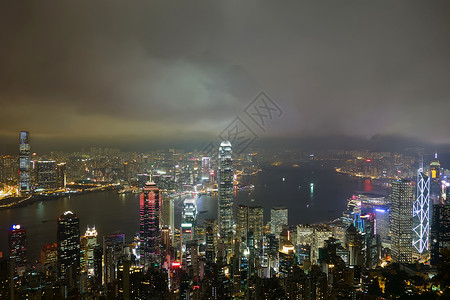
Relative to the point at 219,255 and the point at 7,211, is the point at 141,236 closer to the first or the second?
the point at 219,255

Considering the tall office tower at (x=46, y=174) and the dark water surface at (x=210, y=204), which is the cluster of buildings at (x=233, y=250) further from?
the dark water surface at (x=210, y=204)

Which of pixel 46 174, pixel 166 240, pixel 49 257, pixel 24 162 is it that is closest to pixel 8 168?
pixel 24 162

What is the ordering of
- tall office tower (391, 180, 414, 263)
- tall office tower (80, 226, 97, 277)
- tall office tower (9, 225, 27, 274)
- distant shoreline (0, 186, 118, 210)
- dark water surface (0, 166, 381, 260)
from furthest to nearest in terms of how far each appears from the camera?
distant shoreline (0, 186, 118, 210)
dark water surface (0, 166, 381, 260)
tall office tower (391, 180, 414, 263)
tall office tower (80, 226, 97, 277)
tall office tower (9, 225, 27, 274)

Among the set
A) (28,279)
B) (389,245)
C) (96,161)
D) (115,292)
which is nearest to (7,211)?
(96,161)

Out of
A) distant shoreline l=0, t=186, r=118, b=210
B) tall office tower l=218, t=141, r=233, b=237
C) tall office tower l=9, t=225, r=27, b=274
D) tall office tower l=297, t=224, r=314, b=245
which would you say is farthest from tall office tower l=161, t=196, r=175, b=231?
distant shoreline l=0, t=186, r=118, b=210

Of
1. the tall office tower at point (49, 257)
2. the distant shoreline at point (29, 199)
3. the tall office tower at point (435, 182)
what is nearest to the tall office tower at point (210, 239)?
the tall office tower at point (49, 257)

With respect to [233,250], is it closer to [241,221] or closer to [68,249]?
[241,221]

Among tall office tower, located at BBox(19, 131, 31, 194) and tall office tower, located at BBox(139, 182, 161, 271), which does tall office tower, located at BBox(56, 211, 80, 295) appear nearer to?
tall office tower, located at BBox(139, 182, 161, 271)
